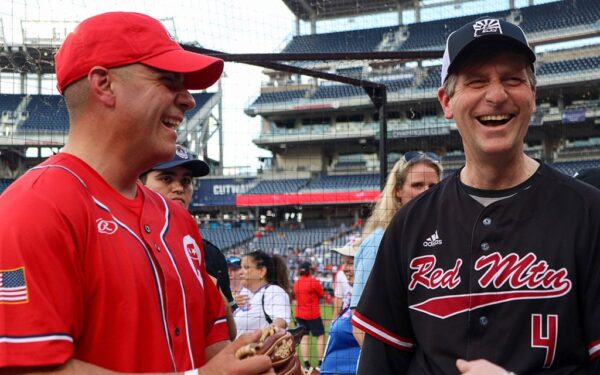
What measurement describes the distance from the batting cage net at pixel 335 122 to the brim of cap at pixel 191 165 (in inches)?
97.5

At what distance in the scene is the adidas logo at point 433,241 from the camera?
1751 mm

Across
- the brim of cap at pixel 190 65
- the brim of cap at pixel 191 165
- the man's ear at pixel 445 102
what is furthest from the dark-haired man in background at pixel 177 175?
the man's ear at pixel 445 102

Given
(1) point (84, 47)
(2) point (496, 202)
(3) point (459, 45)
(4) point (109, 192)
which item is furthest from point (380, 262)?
(1) point (84, 47)

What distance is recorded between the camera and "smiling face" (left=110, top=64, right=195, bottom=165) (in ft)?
5.32

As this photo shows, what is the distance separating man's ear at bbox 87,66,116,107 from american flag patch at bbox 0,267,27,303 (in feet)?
1.71

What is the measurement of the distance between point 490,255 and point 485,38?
0.59m

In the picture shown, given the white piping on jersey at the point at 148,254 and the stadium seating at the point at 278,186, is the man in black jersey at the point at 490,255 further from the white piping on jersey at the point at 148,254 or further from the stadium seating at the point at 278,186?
the stadium seating at the point at 278,186

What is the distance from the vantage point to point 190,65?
1.66m

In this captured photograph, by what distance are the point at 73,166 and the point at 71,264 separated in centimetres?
31

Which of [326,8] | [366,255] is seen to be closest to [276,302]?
[366,255]

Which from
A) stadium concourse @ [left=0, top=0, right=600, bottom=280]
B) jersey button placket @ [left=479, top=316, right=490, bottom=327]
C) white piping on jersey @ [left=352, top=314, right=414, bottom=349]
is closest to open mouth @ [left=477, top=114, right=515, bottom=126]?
jersey button placket @ [left=479, top=316, right=490, bottom=327]

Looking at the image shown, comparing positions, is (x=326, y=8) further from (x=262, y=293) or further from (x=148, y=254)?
(x=148, y=254)

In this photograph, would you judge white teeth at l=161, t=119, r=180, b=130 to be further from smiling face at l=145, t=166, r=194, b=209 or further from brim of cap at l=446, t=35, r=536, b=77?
smiling face at l=145, t=166, r=194, b=209

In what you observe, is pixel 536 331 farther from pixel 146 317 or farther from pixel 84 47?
pixel 84 47
